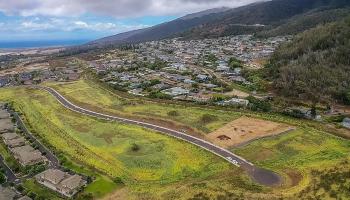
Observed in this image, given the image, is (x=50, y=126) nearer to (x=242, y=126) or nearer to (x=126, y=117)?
(x=126, y=117)

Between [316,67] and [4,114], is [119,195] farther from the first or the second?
[316,67]

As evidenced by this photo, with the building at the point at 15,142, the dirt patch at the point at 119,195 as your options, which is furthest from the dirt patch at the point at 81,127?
the dirt patch at the point at 119,195

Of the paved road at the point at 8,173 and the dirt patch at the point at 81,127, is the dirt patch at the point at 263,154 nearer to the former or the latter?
the dirt patch at the point at 81,127

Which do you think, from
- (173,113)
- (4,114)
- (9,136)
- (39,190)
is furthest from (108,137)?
(4,114)

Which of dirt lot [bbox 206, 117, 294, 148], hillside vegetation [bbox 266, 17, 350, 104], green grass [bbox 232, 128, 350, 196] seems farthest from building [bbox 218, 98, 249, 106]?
green grass [bbox 232, 128, 350, 196]

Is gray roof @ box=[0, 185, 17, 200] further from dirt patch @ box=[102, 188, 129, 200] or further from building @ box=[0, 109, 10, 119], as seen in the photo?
building @ box=[0, 109, 10, 119]
